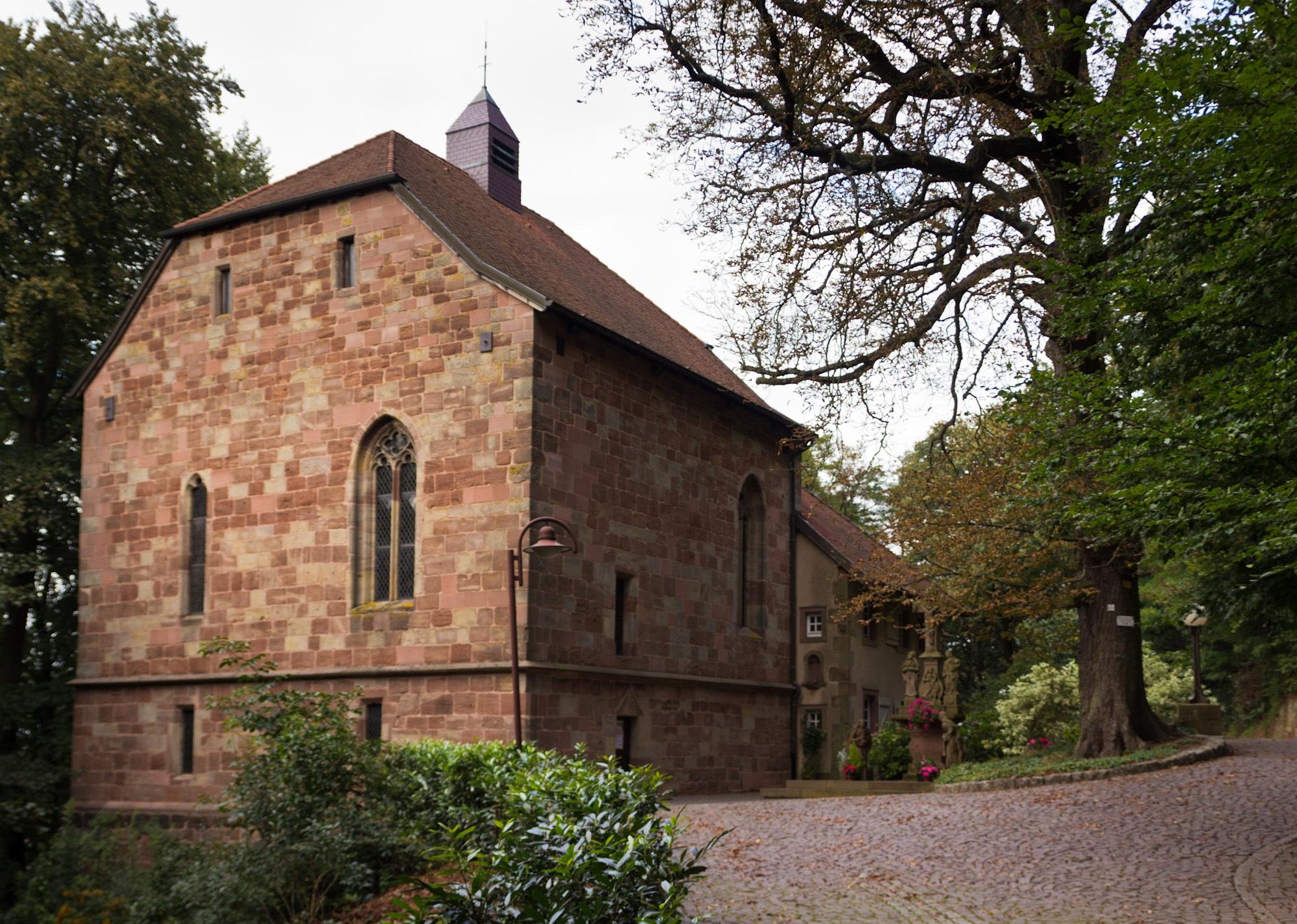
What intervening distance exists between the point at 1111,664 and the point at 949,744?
325cm

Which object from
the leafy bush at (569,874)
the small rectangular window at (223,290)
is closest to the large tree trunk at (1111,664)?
the leafy bush at (569,874)

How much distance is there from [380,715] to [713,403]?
825cm

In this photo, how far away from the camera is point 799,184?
671 inches

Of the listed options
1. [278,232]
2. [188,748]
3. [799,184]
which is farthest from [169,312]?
[799,184]

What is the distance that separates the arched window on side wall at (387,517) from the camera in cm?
1900

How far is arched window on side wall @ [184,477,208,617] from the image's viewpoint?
68.7ft

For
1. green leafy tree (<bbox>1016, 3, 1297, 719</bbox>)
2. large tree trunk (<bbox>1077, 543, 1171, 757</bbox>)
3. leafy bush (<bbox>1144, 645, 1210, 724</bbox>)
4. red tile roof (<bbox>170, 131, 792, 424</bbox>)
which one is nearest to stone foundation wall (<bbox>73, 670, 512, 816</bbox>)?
red tile roof (<bbox>170, 131, 792, 424</bbox>)

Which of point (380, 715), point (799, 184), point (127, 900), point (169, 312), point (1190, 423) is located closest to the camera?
point (1190, 423)

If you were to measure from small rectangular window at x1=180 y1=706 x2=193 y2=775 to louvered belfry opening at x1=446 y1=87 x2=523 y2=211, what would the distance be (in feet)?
35.2

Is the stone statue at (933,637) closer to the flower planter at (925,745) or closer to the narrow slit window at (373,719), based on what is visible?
the flower planter at (925,745)

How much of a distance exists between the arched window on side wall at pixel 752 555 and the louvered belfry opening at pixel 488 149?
285 inches

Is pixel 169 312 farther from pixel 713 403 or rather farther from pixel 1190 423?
pixel 1190 423

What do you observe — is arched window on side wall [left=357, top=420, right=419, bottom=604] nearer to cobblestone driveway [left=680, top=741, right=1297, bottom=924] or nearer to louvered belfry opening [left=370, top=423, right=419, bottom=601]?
Result: louvered belfry opening [left=370, top=423, right=419, bottom=601]

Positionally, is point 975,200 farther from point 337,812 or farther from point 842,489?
point 842,489
